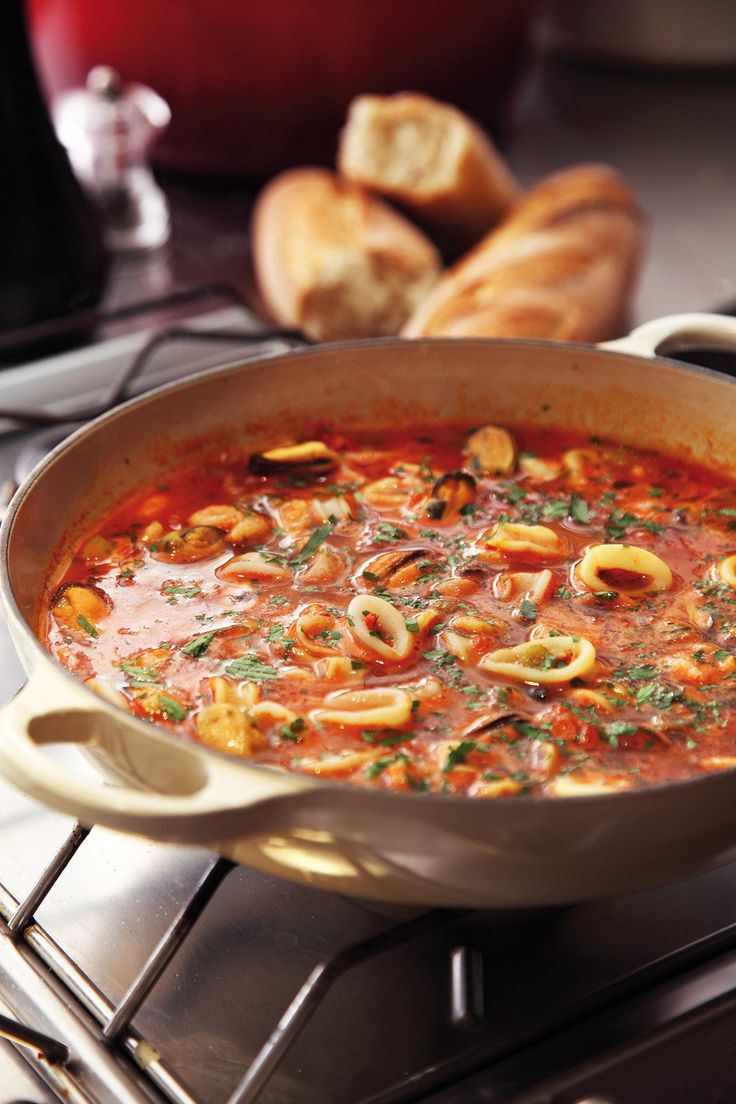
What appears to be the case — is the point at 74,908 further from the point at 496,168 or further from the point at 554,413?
the point at 496,168

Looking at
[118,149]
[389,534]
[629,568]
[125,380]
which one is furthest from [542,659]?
[118,149]

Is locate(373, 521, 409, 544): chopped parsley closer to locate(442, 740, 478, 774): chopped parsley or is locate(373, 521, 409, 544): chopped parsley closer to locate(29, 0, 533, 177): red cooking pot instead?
locate(442, 740, 478, 774): chopped parsley

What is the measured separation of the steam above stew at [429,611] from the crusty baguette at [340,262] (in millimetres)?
749

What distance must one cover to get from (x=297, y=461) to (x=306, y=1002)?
83cm

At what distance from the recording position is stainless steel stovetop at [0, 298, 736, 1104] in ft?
3.60

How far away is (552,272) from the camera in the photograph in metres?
2.36

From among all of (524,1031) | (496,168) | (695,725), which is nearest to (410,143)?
(496,168)

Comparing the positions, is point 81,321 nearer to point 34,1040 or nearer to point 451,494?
point 451,494

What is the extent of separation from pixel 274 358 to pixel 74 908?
0.74 metres

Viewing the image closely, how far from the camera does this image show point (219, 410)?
5.59 ft

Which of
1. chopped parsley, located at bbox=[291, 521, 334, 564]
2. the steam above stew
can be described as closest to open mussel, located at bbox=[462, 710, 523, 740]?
the steam above stew

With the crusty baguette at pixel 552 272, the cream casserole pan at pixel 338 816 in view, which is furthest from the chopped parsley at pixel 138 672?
the crusty baguette at pixel 552 272

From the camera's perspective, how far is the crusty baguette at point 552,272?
2.26 m

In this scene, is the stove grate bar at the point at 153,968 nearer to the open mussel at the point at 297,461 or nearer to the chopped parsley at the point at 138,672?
the chopped parsley at the point at 138,672
